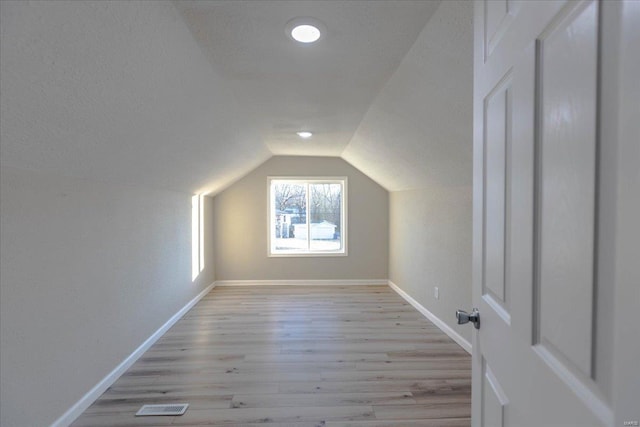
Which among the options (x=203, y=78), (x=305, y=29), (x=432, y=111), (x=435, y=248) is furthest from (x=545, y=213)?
(x=435, y=248)

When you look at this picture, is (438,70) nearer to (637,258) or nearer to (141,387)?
(637,258)

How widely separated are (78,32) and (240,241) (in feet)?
14.6

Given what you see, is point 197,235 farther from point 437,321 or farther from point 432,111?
point 432,111

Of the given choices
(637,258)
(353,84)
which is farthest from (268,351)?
(637,258)

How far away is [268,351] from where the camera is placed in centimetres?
292

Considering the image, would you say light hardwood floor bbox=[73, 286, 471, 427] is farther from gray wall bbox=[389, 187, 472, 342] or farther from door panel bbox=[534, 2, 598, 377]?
door panel bbox=[534, 2, 598, 377]

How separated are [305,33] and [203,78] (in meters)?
0.74

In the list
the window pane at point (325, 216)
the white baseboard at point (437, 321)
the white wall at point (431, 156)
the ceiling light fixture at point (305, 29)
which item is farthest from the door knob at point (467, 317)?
the window pane at point (325, 216)

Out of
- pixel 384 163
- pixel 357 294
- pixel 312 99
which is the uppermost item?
pixel 312 99

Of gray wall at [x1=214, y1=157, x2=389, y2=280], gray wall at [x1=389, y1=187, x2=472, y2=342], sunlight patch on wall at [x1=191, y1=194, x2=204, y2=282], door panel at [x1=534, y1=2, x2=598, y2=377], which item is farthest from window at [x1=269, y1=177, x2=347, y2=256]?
door panel at [x1=534, y1=2, x2=598, y2=377]

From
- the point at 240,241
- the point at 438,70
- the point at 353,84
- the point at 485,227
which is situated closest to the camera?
the point at 485,227

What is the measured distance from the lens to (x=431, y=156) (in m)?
2.85

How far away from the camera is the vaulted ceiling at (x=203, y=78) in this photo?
122cm

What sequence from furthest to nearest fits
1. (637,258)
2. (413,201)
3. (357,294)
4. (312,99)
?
(357,294) < (413,201) < (312,99) < (637,258)
